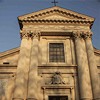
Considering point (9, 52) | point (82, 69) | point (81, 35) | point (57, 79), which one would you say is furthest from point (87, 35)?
point (9, 52)

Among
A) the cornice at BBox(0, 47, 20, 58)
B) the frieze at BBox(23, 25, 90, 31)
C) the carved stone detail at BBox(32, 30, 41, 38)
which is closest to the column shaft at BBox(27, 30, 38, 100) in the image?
the carved stone detail at BBox(32, 30, 41, 38)

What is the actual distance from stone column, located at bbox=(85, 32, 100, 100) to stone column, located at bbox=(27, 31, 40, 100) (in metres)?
4.70

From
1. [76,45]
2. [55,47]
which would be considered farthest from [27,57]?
[76,45]

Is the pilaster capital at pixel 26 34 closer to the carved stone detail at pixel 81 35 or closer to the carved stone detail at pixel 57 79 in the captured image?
the carved stone detail at pixel 81 35

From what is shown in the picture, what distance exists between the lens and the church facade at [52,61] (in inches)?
611

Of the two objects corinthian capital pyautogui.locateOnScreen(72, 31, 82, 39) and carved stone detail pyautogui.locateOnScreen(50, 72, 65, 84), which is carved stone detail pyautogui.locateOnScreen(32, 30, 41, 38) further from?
carved stone detail pyautogui.locateOnScreen(50, 72, 65, 84)

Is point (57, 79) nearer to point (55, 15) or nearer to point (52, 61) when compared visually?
point (52, 61)

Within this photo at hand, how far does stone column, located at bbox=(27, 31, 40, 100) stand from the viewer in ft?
49.1

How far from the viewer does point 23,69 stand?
16375mm

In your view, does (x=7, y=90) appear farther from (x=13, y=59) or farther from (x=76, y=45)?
(x=76, y=45)

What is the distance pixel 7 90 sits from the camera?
15883mm

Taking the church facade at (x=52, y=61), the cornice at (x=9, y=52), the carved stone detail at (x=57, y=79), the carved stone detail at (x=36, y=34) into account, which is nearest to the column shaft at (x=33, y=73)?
the church facade at (x=52, y=61)

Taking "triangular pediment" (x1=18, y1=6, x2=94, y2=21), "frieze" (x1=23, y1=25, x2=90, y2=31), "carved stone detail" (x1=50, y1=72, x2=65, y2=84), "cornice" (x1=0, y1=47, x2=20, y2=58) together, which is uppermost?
"triangular pediment" (x1=18, y1=6, x2=94, y2=21)

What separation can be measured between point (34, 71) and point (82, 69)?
4.13 metres
